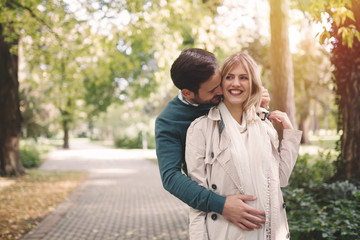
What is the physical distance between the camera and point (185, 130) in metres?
2.08

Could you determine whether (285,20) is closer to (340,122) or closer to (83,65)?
(340,122)

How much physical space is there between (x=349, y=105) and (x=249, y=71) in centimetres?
424

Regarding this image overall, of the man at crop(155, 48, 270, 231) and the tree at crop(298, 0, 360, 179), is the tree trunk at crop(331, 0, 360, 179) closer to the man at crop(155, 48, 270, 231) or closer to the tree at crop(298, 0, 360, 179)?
the tree at crop(298, 0, 360, 179)

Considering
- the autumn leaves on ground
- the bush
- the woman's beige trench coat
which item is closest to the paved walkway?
the autumn leaves on ground

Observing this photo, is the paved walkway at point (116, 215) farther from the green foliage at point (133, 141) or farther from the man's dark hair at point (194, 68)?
the green foliage at point (133, 141)

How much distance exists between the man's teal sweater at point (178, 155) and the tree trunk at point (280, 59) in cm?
303

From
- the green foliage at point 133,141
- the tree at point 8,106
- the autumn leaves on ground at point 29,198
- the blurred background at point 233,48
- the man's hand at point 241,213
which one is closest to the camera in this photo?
the man's hand at point 241,213

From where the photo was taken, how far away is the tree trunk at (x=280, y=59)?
4.82 m

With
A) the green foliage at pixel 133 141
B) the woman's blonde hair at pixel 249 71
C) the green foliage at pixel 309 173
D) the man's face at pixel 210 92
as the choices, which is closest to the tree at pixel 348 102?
the green foliage at pixel 309 173

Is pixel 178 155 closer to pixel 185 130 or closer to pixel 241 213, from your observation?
pixel 185 130

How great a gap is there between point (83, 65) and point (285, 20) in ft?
30.4

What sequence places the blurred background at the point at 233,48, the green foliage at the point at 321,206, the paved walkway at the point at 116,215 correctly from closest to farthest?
the green foliage at the point at 321,206
the blurred background at the point at 233,48
the paved walkway at the point at 116,215

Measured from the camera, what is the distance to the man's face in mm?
2000

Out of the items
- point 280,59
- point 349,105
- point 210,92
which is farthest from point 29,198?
point 210,92
